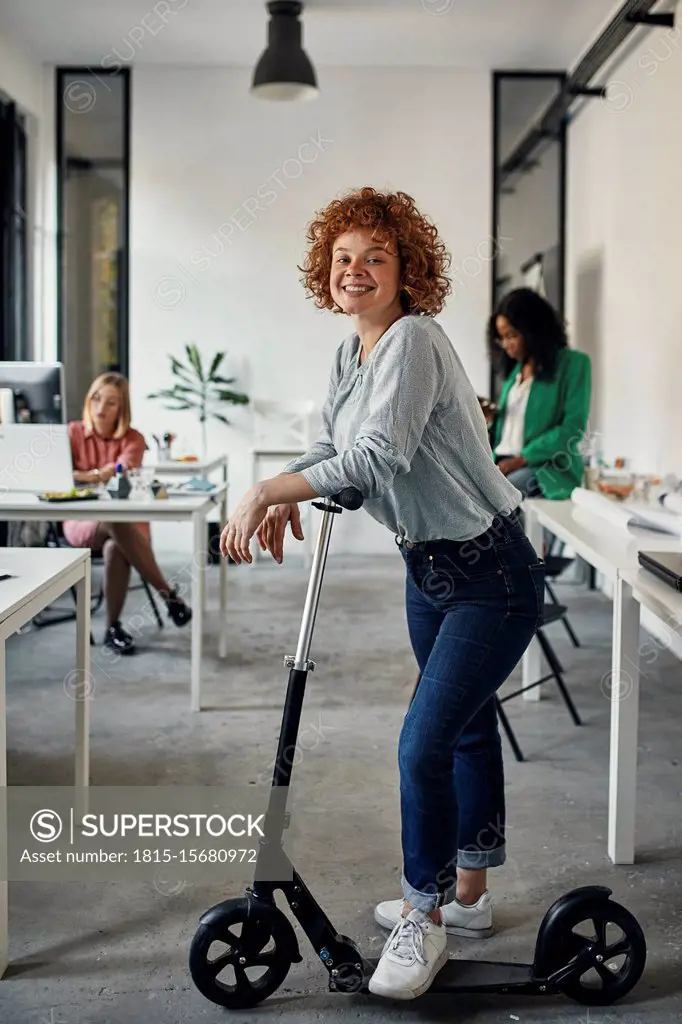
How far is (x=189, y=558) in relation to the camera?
7.54 m

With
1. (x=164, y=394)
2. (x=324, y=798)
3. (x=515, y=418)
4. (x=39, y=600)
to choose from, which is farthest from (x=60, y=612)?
(x=39, y=600)

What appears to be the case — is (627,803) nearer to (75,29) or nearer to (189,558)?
(189,558)

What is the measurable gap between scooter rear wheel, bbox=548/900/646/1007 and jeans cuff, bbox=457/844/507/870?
0.27 meters

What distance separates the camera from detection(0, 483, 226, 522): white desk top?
3.80m

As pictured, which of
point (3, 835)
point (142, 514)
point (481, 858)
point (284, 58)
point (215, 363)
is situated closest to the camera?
point (3, 835)

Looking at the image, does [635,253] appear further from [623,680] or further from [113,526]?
[623,680]

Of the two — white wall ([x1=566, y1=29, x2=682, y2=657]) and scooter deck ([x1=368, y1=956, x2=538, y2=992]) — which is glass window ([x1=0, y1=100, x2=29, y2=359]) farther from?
scooter deck ([x1=368, y1=956, x2=538, y2=992])

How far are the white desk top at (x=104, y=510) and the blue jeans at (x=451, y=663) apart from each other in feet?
6.32

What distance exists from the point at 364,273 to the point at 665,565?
96 cm

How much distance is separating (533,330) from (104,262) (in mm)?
3986

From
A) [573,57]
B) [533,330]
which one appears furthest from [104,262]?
[533,330]

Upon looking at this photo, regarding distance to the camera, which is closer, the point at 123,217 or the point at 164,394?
the point at 164,394

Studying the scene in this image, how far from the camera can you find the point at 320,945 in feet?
6.34

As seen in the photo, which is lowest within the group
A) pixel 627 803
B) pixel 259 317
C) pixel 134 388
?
pixel 627 803
